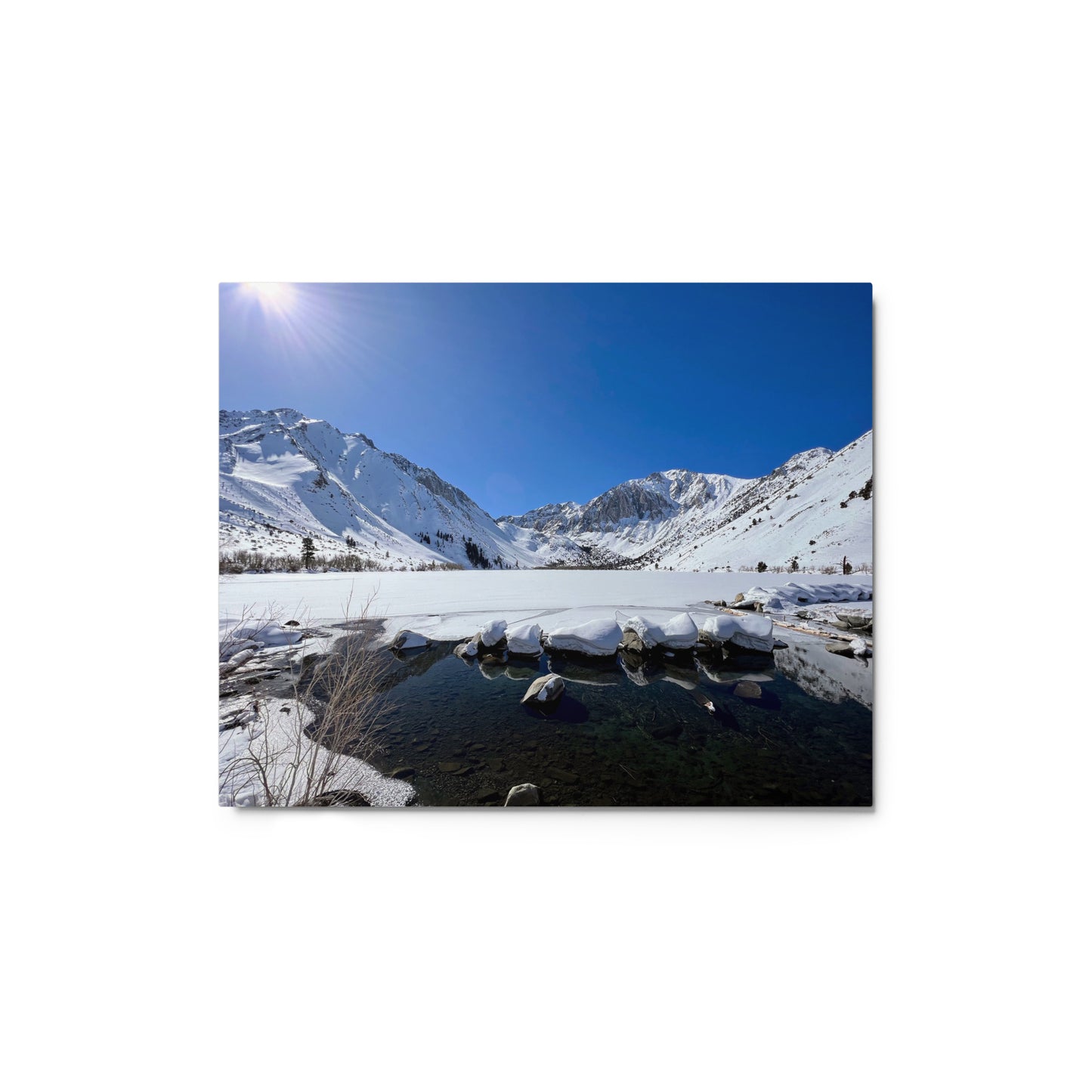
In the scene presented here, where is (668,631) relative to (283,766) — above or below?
above

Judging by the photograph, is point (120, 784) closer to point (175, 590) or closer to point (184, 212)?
point (175, 590)

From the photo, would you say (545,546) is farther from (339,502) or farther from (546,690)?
(339,502)

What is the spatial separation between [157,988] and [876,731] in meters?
3.81

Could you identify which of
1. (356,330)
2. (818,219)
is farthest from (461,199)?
(818,219)

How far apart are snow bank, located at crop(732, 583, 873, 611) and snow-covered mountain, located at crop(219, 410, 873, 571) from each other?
140 millimetres

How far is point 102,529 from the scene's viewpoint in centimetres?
216

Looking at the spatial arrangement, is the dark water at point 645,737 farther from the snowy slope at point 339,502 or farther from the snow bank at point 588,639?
the snowy slope at point 339,502

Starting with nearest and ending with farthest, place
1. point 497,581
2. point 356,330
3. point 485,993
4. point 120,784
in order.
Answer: point 485,993 → point 120,784 → point 356,330 → point 497,581

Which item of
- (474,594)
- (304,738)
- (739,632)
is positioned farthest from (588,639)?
(304,738)

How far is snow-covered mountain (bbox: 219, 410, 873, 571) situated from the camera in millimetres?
2162

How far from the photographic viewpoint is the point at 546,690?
2.28 meters

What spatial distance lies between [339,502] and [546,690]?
1.66 meters

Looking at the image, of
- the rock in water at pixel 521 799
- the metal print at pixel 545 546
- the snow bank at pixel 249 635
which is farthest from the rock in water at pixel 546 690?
the snow bank at pixel 249 635

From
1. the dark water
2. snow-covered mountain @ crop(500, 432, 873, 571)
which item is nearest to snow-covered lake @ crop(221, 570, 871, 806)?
the dark water
